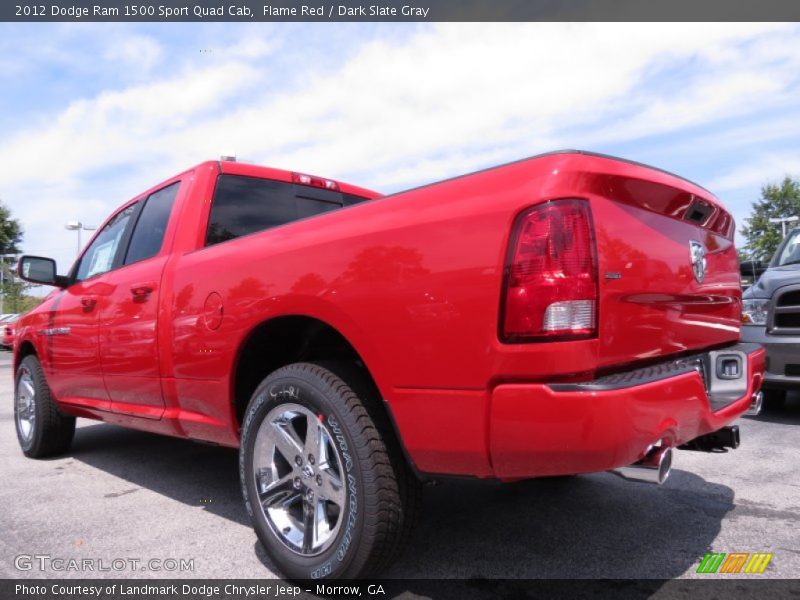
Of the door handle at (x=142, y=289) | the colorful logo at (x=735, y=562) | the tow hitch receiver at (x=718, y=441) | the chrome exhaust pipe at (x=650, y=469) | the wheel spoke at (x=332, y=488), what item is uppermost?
the door handle at (x=142, y=289)

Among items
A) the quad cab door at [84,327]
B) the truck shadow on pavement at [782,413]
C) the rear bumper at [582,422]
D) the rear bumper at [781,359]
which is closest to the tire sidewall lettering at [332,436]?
the rear bumper at [582,422]

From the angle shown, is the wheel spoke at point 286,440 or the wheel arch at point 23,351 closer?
the wheel spoke at point 286,440

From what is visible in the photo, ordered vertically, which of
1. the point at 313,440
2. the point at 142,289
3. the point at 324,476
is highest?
the point at 142,289

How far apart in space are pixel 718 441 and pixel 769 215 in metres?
46.2

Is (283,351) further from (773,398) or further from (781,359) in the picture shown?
(773,398)

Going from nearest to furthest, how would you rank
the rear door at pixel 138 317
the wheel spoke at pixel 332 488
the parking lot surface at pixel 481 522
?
the wheel spoke at pixel 332 488 → the parking lot surface at pixel 481 522 → the rear door at pixel 138 317

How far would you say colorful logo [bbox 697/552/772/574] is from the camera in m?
2.34

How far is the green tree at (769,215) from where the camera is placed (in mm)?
39844

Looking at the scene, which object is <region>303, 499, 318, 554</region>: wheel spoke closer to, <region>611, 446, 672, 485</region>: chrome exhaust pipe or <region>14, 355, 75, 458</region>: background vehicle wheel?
<region>611, 446, 672, 485</region>: chrome exhaust pipe

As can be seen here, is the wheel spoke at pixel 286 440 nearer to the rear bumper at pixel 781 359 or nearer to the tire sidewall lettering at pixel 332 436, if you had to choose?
the tire sidewall lettering at pixel 332 436

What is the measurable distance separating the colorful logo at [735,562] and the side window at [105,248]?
3677mm

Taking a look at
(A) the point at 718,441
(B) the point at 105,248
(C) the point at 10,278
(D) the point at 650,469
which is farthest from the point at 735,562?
(C) the point at 10,278

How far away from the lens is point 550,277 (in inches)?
68.4

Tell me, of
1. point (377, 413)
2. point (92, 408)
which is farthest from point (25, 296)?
point (377, 413)
